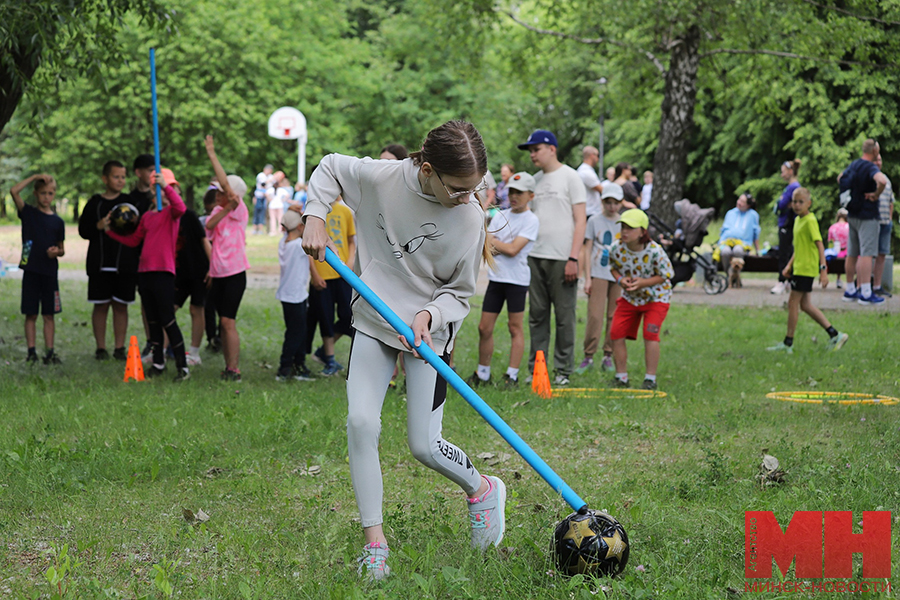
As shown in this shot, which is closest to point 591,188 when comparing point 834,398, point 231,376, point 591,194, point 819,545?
point 591,194

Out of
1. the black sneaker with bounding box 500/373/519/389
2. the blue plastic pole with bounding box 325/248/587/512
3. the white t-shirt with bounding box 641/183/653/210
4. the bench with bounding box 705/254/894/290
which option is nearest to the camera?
the blue plastic pole with bounding box 325/248/587/512

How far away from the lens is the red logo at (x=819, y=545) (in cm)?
353

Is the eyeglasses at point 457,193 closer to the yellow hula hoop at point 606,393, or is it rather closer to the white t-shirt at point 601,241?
the yellow hula hoop at point 606,393

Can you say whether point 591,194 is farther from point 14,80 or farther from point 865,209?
point 14,80

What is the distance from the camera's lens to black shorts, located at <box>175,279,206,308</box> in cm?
902

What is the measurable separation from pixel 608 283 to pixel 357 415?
238 inches

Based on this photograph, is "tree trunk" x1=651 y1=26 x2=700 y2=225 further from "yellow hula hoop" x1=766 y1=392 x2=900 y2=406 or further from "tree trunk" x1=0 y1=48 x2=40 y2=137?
"tree trunk" x1=0 y1=48 x2=40 y2=137

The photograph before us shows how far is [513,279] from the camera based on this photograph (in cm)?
793

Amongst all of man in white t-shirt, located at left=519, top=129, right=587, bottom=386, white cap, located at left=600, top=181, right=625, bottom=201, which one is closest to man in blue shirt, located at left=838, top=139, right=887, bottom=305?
white cap, located at left=600, top=181, right=625, bottom=201

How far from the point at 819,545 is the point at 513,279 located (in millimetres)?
4541

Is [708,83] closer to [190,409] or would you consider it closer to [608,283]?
[608,283]

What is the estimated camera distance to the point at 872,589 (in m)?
3.47

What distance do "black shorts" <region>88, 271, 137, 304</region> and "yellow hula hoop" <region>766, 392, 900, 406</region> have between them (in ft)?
20.5

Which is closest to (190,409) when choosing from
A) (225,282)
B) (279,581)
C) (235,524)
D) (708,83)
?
(225,282)
